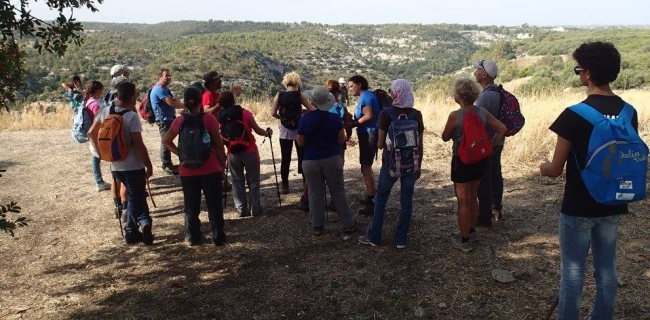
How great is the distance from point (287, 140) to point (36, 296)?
10.2ft

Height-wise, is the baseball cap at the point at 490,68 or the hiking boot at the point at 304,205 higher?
the baseball cap at the point at 490,68

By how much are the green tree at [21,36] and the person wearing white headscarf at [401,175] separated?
2.62 meters

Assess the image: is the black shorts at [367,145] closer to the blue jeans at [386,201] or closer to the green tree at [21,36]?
the blue jeans at [386,201]

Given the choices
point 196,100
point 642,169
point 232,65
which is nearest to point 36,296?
point 196,100

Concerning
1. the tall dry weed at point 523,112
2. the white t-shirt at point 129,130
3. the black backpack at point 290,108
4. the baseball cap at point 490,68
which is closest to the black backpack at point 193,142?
the white t-shirt at point 129,130

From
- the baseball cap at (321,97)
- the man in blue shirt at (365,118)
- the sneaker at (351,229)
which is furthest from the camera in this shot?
the man in blue shirt at (365,118)

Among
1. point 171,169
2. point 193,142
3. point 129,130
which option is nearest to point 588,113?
point 193,142

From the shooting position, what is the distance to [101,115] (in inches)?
191

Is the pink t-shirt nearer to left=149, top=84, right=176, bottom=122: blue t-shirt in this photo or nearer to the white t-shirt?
the white t-shirt

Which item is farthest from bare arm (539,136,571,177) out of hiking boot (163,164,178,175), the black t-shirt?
hiking boot (163,164,178,175)

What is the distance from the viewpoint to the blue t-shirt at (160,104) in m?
6.72

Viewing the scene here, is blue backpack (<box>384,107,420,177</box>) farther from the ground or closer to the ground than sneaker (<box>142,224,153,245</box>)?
farther from the ground

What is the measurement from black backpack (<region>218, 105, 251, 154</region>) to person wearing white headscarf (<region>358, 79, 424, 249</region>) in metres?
1.76

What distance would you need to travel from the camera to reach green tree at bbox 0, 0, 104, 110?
9.73ft
